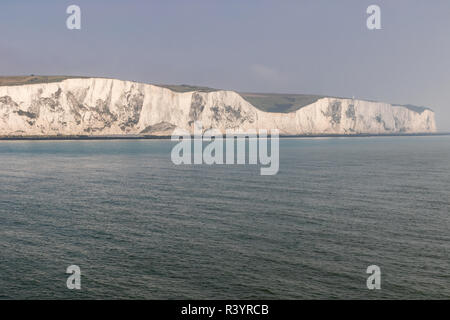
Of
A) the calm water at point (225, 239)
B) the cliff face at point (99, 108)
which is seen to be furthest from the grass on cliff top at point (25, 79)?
the calm water at point (225, 239)
